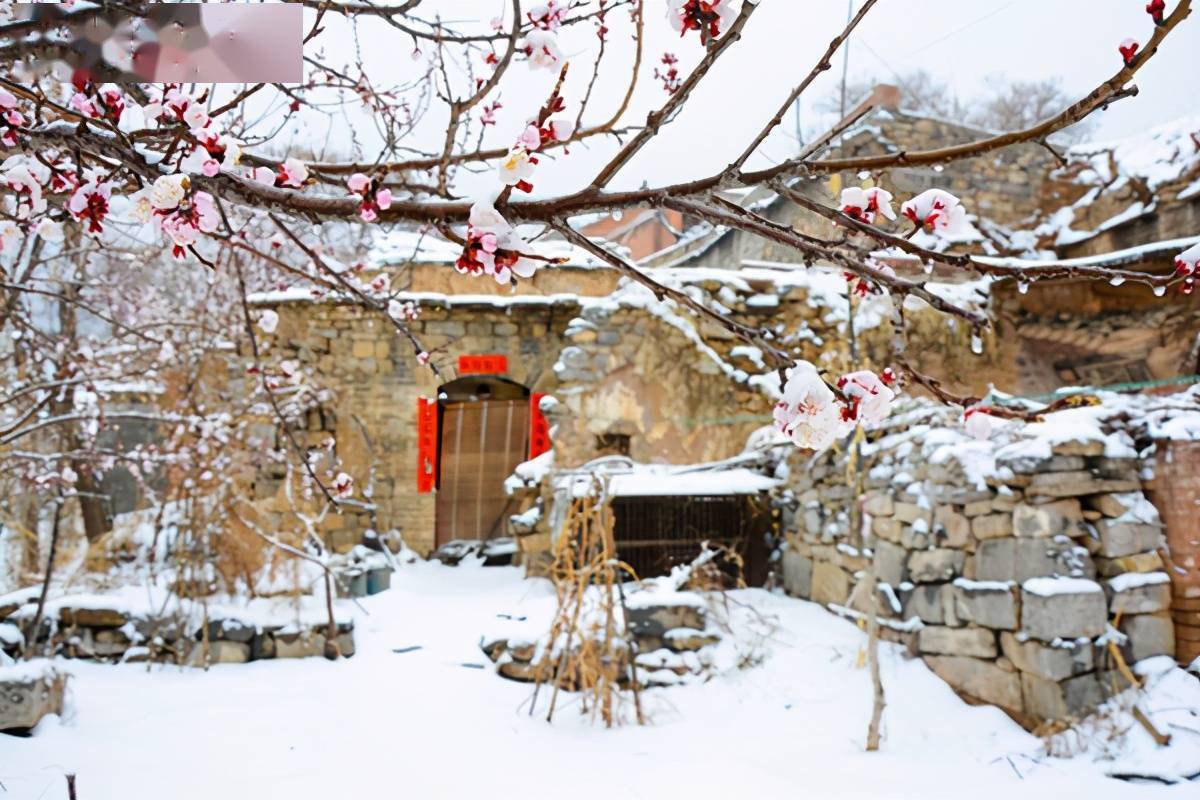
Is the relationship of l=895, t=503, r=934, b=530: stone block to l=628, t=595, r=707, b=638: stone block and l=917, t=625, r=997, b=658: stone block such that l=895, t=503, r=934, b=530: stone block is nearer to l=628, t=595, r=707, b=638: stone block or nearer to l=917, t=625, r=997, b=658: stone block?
l=917, t=625, r=997, b=658: stone block

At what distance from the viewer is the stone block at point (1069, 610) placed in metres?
3.08

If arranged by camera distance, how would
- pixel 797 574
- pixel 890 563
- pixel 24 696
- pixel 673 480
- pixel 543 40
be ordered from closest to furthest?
pixel 543 40 → pixel 24 696 → pixel 890 563 → pixel 797 574 → pixel 673 480

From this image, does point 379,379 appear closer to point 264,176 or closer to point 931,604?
point 931,604

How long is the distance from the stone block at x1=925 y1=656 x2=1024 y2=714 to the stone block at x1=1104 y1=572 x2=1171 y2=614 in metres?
0.53

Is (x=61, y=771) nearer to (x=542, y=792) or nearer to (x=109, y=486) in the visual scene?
(x=542, y=792)

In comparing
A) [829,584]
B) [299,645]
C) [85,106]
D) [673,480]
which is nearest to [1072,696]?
[829,584]

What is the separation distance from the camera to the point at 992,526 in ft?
11.3

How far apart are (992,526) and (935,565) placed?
38 centimetres

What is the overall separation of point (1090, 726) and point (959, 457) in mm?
1241

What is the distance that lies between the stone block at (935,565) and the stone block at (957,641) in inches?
9.3

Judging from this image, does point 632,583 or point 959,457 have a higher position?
point 959,457

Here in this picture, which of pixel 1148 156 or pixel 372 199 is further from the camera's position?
pixel 1148 156

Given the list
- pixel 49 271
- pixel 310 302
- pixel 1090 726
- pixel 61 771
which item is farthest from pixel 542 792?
pixel 310 302

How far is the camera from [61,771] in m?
2.69
